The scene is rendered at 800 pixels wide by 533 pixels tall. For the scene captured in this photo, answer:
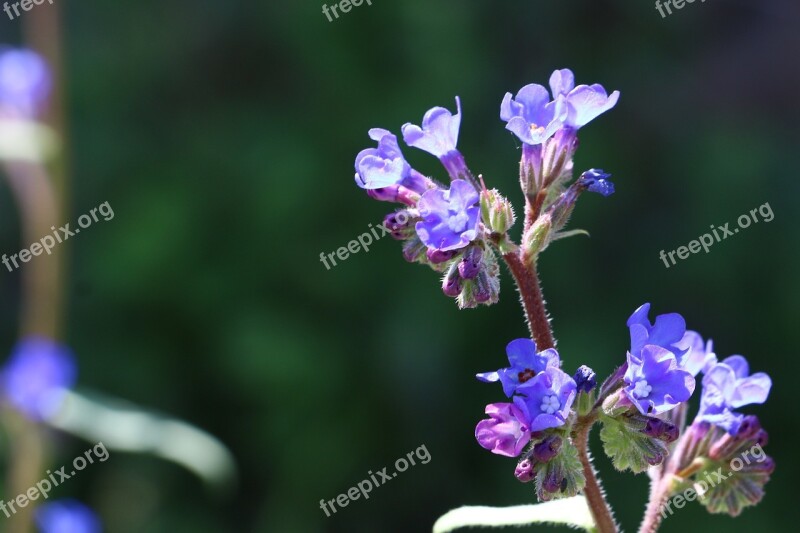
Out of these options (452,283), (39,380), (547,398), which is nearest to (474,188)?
(452,283)

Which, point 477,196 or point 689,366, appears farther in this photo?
point 689,366

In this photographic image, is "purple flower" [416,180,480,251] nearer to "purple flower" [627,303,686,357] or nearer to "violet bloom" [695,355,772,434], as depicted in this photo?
"purple flower" [627,303,686,357]

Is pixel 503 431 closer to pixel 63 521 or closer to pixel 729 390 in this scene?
pixel 729 390

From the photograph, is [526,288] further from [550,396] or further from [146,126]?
[146,126]

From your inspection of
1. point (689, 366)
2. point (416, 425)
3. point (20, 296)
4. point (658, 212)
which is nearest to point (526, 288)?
point (689, 366)

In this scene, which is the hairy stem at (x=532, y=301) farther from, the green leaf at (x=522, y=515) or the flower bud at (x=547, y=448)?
the green leaf at (x=522, y=515)

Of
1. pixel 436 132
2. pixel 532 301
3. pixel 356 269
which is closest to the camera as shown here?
pixel 532 301

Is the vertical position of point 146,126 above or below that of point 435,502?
above
